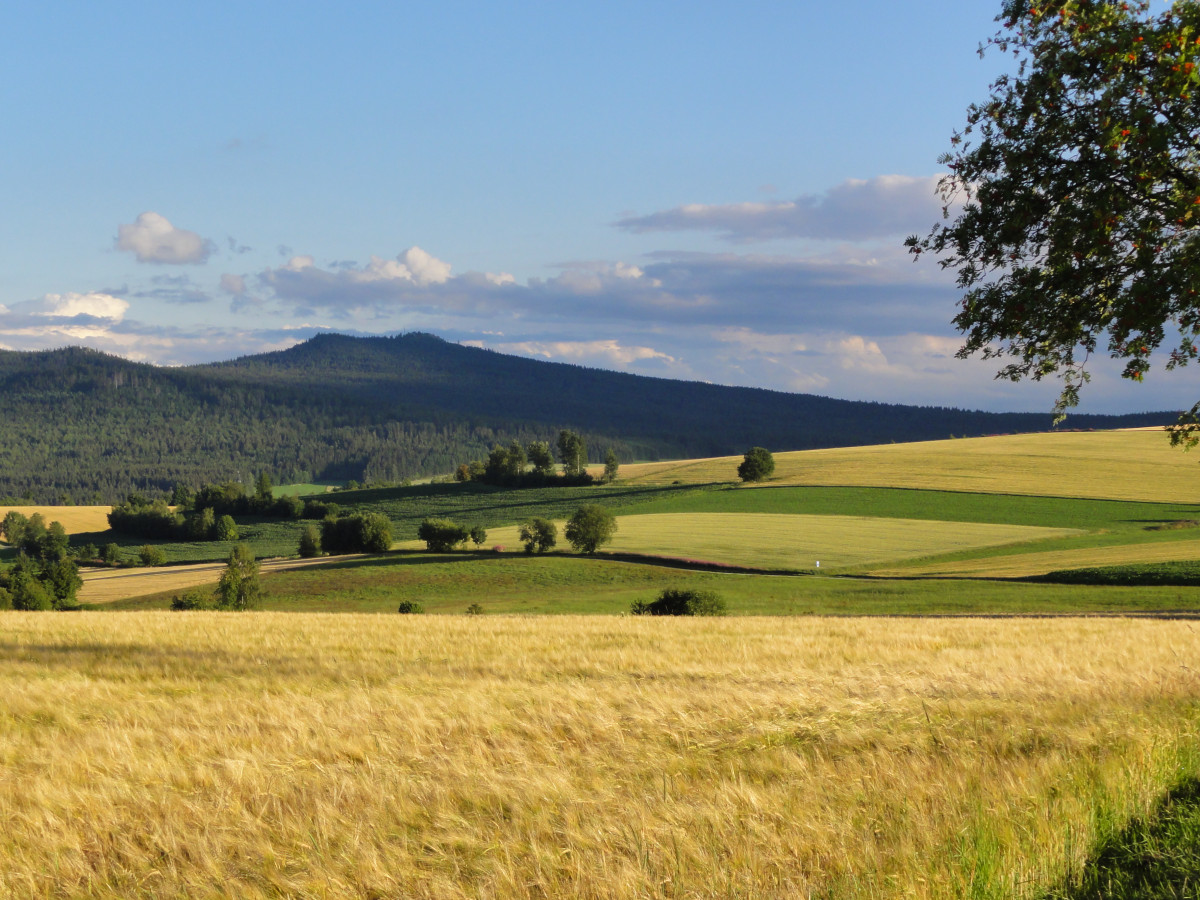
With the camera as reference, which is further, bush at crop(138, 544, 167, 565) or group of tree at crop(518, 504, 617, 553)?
bush at crop(138, 544, 167, 565)

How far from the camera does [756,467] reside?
12544 centimetres

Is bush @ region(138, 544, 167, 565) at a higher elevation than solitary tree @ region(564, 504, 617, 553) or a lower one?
lower

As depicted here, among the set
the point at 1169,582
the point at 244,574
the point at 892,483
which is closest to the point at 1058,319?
the point at 1169,582

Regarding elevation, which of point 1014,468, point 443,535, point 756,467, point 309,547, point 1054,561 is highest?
point 756,467

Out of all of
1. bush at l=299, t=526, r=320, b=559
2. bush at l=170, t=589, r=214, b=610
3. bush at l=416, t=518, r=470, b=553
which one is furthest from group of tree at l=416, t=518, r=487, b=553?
bush at l=170, t=589, r=214, b=610

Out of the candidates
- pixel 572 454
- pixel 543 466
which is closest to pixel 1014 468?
pixel 572 454

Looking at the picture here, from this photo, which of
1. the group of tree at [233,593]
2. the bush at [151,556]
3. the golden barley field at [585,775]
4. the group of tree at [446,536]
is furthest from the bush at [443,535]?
the golden barley field at [585,775]

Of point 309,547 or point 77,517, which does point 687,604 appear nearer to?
point 309,547

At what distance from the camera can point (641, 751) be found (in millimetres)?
7406

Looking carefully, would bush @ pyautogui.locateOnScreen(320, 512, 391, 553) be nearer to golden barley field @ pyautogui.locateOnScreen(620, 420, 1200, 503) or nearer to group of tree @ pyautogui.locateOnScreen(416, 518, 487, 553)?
group of tree @ pyautogui.locateOnScreen(416, 518, 487, 553)

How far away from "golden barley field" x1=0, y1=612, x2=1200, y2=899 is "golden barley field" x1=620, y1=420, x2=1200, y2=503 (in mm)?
88385

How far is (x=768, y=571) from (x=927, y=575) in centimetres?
1232

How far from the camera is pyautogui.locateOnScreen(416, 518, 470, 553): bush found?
92312 mm

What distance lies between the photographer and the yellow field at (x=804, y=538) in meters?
72.1
